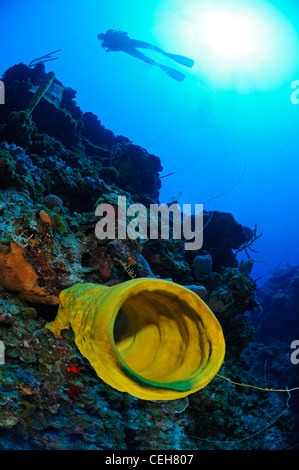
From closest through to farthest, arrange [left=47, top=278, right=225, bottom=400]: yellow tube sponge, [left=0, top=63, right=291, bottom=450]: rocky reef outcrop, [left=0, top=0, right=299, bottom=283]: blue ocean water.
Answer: [left=47, top=278, right=225, bottom=400]: yellow tube sponge < [left=0, top=63, right=291, bottom=450]: rocky reef outcrop < [left=0, top=0, right=299, bottom=283]: blue ocean water

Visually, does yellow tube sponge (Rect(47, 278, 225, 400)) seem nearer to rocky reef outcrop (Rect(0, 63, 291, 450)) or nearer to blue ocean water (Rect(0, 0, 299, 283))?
rocky reef outcrop (Rect(0, 63, 291, 450))

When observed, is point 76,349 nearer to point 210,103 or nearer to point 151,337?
point 151,337

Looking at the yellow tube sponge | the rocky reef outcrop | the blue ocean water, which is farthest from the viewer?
the blue ocean water

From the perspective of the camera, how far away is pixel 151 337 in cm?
173

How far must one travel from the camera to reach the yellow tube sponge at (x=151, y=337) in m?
1.07

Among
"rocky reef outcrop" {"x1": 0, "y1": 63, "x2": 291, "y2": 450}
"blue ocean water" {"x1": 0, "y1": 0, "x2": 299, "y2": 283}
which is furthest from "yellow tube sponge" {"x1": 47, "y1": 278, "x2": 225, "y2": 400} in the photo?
"blue ocean water" {"x1": 0, "y1": 0, "x2": 299, "y2": 283}

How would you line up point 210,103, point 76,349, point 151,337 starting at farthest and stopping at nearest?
point 210,103 → point 76,349 → point 151,337

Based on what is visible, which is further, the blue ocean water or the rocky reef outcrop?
the blue ocean water

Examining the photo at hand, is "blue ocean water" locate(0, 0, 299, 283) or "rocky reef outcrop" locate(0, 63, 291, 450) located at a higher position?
"blue ocean water" locate(0, 0, 299, 283)

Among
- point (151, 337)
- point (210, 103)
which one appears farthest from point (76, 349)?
point (210, 103)

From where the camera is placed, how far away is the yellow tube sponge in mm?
1074
